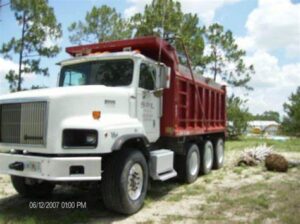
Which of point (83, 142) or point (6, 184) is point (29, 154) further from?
point (6, 184)

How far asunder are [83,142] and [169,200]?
8.42 feet

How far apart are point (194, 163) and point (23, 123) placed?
211 inches

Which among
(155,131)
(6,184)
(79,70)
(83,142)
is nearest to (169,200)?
(155,131)

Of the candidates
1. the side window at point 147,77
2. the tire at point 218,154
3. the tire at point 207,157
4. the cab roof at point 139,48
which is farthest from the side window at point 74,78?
the tire at point 218,154

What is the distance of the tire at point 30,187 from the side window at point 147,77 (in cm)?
263

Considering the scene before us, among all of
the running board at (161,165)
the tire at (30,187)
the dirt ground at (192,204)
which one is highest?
the running board at (161,165)

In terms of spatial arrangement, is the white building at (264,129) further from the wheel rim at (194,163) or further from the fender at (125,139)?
the fender at (125,139)

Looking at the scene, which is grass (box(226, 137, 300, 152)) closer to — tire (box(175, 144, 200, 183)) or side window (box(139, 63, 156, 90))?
tire (box(175, 144, 200, 183))

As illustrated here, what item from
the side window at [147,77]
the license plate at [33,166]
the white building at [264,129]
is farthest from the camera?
the white building at [264,129]

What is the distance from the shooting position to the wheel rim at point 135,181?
281 inches

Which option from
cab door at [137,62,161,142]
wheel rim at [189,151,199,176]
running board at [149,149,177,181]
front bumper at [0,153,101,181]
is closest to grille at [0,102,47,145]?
front bumper at [0,153,101,181]

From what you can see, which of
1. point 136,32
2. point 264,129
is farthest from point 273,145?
point 264,129

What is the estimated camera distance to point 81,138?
6.59 m

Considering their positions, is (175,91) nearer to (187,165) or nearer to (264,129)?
(187,165)
